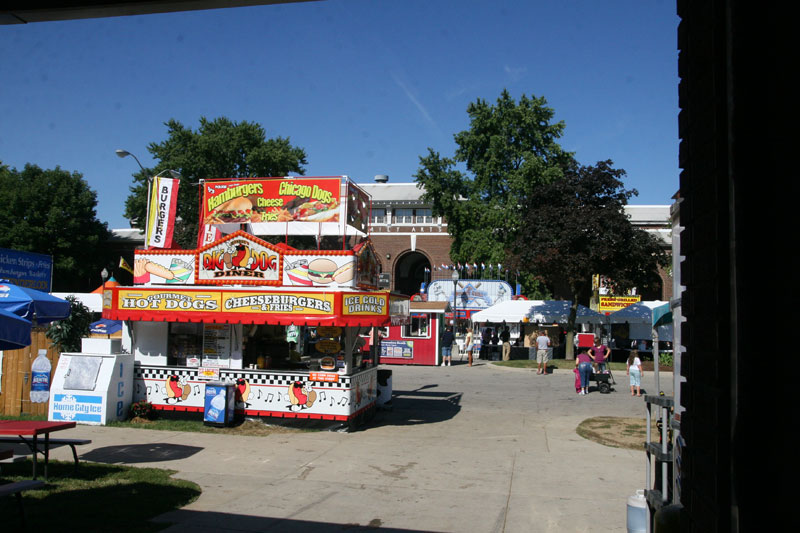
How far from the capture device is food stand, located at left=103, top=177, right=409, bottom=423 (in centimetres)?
1265

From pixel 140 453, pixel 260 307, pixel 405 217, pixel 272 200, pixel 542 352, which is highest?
pixel 405 217

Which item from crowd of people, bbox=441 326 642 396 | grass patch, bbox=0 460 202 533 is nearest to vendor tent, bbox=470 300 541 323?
crowd of people, bbox=441 326 642 396

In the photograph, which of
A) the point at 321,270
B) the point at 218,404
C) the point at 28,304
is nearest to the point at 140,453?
the point at 218,404

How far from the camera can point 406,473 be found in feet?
31.0

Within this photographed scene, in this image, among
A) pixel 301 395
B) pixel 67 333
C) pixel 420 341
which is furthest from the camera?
pixel 420 341

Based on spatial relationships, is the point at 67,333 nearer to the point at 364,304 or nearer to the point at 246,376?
the point at 246,376

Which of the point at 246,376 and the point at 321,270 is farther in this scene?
the point at 246,376

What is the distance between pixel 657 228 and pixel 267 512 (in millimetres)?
55362

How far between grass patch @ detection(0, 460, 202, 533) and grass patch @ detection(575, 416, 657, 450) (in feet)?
25.8

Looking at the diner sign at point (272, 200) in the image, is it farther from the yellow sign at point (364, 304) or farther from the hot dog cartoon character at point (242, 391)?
the hot dog cartoon character at point (242, 391)

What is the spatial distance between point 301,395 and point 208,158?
3900 centimetres

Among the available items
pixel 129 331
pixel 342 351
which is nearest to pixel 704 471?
pixel 342 351

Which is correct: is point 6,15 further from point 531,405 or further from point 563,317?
point 563,317

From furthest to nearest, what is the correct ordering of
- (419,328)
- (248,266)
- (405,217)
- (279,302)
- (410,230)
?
(405,217) < (410,230) < (419,328) < (248,266) < (279,302)
